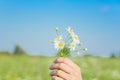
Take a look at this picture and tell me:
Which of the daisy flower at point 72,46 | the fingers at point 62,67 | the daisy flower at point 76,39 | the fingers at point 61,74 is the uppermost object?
the daisy flower at point 76,39

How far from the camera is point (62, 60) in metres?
2.87

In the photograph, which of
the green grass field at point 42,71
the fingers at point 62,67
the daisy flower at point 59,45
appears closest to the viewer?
the fingers at point 62,67

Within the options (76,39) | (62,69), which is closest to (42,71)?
(76,39)

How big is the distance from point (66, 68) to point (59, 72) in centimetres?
4

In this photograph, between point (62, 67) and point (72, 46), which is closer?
point (62, 67)

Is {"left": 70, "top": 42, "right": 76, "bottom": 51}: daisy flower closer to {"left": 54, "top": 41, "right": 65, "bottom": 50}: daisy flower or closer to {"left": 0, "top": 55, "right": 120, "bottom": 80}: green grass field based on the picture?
{"left": 54, "top": 41, "right": 65, "bottom": 50}: daisy flower

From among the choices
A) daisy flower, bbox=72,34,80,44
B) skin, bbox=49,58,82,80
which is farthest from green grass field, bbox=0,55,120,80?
skin, bbox=49,58,82,80

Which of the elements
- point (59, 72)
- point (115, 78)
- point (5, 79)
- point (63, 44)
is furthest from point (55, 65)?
point (115, 78)

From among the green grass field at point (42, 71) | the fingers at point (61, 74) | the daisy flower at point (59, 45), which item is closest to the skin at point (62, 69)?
the fingers at point (61, 74)

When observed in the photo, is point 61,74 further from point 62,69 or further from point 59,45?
point 59,45

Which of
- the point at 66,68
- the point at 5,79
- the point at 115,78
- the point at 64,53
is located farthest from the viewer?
the point at 115,78

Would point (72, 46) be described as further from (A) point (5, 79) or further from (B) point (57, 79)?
(A) point (5, 79)

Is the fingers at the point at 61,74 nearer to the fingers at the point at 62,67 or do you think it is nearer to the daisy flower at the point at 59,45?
the fingers at the point at 62,67

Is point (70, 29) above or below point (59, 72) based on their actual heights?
above
